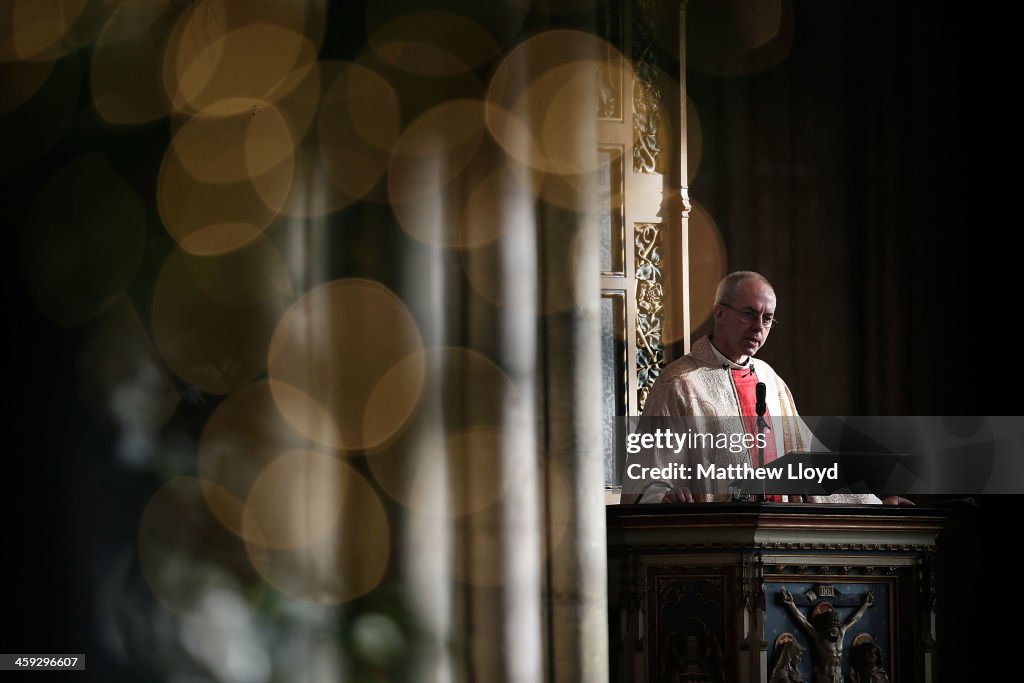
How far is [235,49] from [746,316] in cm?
165

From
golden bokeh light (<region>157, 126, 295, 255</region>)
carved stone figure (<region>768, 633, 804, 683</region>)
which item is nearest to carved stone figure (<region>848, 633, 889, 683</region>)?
carved stone figure (<region>768, 633, 804, 683</region>)

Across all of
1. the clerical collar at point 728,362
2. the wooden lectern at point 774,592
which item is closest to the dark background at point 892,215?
the clerical collar at point 728,362

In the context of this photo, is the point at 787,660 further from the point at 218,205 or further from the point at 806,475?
the point at 218,205

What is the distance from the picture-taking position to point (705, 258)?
15.5 feet

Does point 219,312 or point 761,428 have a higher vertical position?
point 219,312

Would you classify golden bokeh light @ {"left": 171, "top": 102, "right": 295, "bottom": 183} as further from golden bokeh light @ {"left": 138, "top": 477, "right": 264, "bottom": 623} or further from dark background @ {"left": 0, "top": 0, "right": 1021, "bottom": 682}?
dark background @ {"left": 0, "top": 0, "right": 1021, "bottom": 682}

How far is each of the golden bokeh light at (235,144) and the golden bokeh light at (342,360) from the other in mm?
374

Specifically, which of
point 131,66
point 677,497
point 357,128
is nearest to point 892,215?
point 677,497

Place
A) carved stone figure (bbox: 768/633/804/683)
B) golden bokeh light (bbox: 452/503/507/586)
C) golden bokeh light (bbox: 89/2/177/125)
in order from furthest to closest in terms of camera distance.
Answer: golden bokeh light (bbox: 89/2/177/125)
golden bokeh light (bbox: 452/503/507/586)
carved stone figure (bbox: 768/633/804/683)

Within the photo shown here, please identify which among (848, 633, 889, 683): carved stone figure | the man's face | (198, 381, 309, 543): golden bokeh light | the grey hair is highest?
the grey hair

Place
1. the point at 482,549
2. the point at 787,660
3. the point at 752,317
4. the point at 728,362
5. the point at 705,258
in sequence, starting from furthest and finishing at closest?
1. the point at 705,258
2. the point at 728,362
3. the point at 752,317
4. the point at 482,549
5. the point at 787,660

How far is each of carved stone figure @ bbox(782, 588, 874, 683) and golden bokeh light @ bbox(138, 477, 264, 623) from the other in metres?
1.31

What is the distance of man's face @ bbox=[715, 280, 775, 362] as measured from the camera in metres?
4.18

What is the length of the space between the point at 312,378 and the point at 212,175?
1.93 ft
